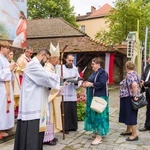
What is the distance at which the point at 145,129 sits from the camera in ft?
19.5

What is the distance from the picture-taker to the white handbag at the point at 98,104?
4754mm

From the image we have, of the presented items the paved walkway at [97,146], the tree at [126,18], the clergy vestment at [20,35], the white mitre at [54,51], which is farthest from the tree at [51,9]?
the white mitre at [54,51]

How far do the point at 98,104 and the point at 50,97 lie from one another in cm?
93

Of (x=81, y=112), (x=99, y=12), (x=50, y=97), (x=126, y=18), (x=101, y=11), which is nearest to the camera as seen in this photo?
(x=50, y=97)

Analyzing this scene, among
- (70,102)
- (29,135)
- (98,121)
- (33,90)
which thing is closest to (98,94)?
(98,121)

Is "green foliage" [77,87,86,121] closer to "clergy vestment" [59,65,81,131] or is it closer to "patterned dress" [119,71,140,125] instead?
"clergy vestment" [59,65,81,131]

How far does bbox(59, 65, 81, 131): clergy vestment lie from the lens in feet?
18.5

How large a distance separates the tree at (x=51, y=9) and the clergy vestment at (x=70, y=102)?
1055 inches

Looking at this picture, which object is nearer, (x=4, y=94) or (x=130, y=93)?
(x=4, y=94)

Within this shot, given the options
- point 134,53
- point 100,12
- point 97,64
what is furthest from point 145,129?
point 100,12

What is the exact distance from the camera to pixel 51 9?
3167 centimetres

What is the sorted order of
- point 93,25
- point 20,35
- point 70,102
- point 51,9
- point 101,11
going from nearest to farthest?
point 70,102 < point 20,35 < point 51,9 < point 93,25 < point 101,11

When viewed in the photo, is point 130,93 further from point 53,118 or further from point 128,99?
point 53,118

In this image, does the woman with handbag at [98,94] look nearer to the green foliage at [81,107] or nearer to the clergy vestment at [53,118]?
the clergy vestment at [53,118]
